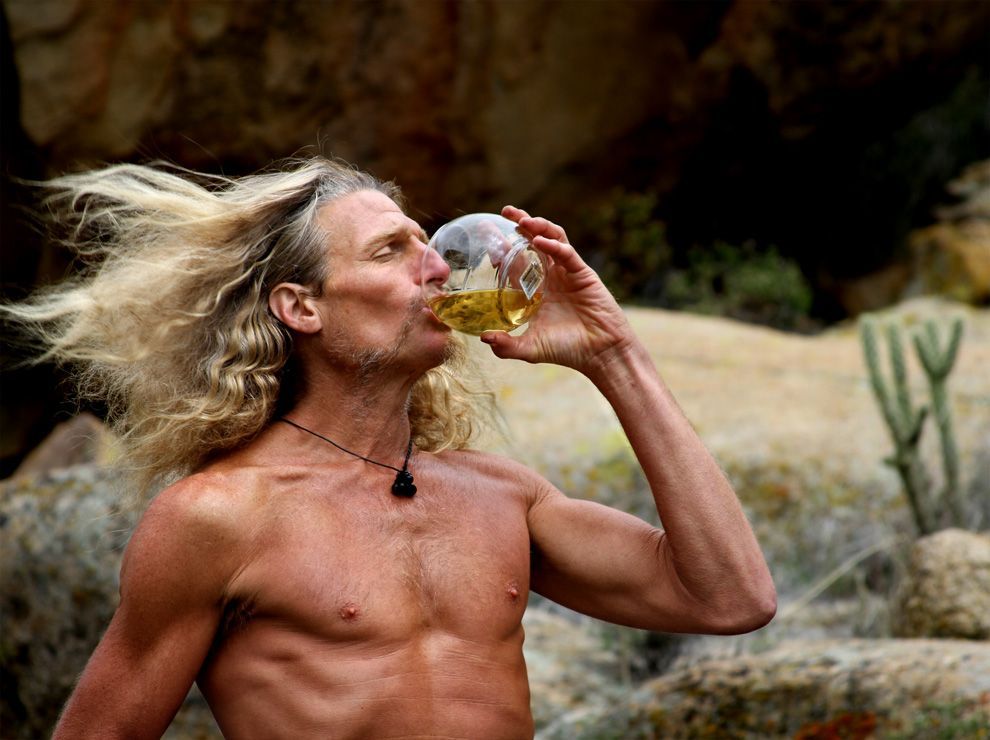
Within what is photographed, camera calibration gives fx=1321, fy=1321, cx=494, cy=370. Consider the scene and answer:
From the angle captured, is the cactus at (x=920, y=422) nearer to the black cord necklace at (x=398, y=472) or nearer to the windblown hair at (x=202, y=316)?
the windblown hair at (x=202, y=316)

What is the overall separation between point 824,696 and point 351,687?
1.68 m

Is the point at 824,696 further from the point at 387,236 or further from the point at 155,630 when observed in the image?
the point at 155,630

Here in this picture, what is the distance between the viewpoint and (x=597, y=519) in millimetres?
2561

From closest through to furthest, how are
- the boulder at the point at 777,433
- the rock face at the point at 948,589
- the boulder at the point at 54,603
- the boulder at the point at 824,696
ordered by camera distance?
the boulder at the point at 824,696
the rock face at the point at 948,589
the boulder at the point at 54,603
the boulder at the point at 777,433

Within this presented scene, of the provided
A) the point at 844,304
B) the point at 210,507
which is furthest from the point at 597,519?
the point at 844,304

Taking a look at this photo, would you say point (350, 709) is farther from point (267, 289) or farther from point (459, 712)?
point (267, 289)

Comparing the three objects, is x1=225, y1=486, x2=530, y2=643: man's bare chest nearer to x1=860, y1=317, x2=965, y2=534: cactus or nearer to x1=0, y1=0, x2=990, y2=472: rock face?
x1=860, y1=317, x2=965, y2=534: cactus

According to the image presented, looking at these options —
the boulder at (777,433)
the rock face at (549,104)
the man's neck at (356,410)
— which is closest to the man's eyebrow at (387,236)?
the man's neck at (356,410)

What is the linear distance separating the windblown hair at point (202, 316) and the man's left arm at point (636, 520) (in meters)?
0.36

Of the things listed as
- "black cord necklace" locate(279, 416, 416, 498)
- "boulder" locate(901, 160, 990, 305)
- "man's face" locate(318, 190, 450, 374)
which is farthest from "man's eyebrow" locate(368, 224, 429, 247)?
"boulder" locate(901, 160, 990, 305)

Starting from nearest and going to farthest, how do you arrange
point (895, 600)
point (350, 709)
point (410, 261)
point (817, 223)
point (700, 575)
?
point (350, 709) → point (700, 575) → point (410, 261) → point (895, 600) → point (817, 223)

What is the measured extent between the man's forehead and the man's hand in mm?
228

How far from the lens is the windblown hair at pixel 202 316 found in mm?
2480

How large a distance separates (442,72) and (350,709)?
6.46 metres
